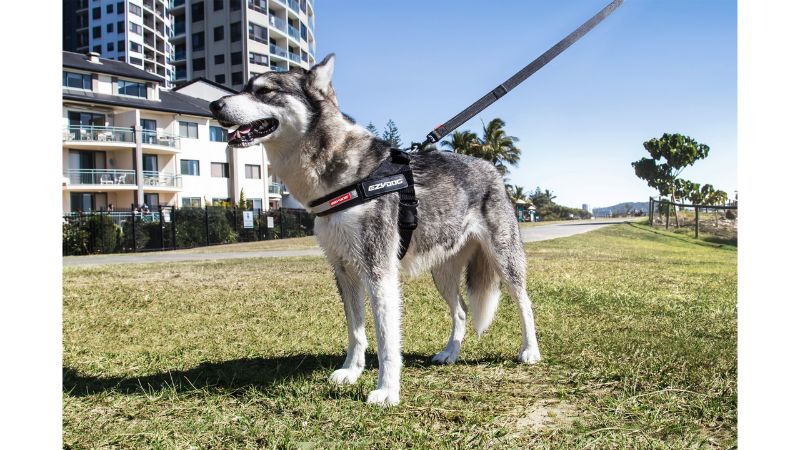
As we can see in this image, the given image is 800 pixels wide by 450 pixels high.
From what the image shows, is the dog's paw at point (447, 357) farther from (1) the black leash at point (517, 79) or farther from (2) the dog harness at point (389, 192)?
(1) the black leash at point (517, 79)

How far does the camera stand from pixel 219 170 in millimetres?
31156

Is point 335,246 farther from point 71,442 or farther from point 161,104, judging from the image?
point 161,104

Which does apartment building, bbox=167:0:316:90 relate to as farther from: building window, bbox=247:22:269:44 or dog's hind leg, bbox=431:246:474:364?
dog's hind leg, bbox=431:246:474:364

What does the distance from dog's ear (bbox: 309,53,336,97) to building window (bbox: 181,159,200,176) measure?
99.1 feet

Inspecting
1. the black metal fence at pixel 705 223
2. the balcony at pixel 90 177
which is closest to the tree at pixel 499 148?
the black metal fence at pixel 705 223

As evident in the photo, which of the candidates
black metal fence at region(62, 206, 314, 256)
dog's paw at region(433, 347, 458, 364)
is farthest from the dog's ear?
black metal fence at region(62, 206, 314, 256)

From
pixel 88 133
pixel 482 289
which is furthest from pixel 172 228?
pixel 482 289

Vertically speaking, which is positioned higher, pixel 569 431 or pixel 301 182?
pixel 301 182

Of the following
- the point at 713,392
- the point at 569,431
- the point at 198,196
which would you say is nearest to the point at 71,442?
the point at 569,431

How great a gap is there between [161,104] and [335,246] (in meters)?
27.0
